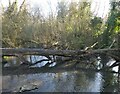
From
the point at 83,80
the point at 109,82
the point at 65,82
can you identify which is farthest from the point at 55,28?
the point at 109,82

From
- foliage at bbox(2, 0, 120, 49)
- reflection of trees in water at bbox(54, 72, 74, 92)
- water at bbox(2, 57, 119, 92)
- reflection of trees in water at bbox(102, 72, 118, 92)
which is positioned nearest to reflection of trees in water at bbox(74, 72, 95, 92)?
water at bbox(2, 57, 119, 92)

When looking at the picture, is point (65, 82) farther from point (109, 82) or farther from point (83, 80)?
point (109, 82)

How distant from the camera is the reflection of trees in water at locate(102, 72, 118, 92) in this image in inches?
353

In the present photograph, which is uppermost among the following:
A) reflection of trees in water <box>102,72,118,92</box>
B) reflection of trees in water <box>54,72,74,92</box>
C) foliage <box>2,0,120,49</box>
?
foliage <box>2,0,120,49</box>

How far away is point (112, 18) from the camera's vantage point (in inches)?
489

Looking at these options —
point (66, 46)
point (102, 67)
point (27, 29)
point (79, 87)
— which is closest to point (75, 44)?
point (66, 46)

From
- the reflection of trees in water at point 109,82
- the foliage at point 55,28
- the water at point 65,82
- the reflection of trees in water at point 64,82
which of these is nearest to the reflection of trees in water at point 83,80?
the water at point 65,82

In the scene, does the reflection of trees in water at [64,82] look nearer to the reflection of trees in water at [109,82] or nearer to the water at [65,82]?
the water at [65,82]

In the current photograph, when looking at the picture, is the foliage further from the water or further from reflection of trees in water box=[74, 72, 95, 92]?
the water

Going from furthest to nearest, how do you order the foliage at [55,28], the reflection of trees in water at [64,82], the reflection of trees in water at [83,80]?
the foliage at [55,28], the reflection of trees in water at [83,80], the reflection of trees in water at [64,82]

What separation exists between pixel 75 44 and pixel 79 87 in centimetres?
405

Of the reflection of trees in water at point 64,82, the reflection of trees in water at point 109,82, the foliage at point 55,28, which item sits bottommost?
the reflection of trees in water at point 109,82

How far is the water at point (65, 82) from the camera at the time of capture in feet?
29.2

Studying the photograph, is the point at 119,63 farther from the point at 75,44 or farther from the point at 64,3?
the point at 64,3
